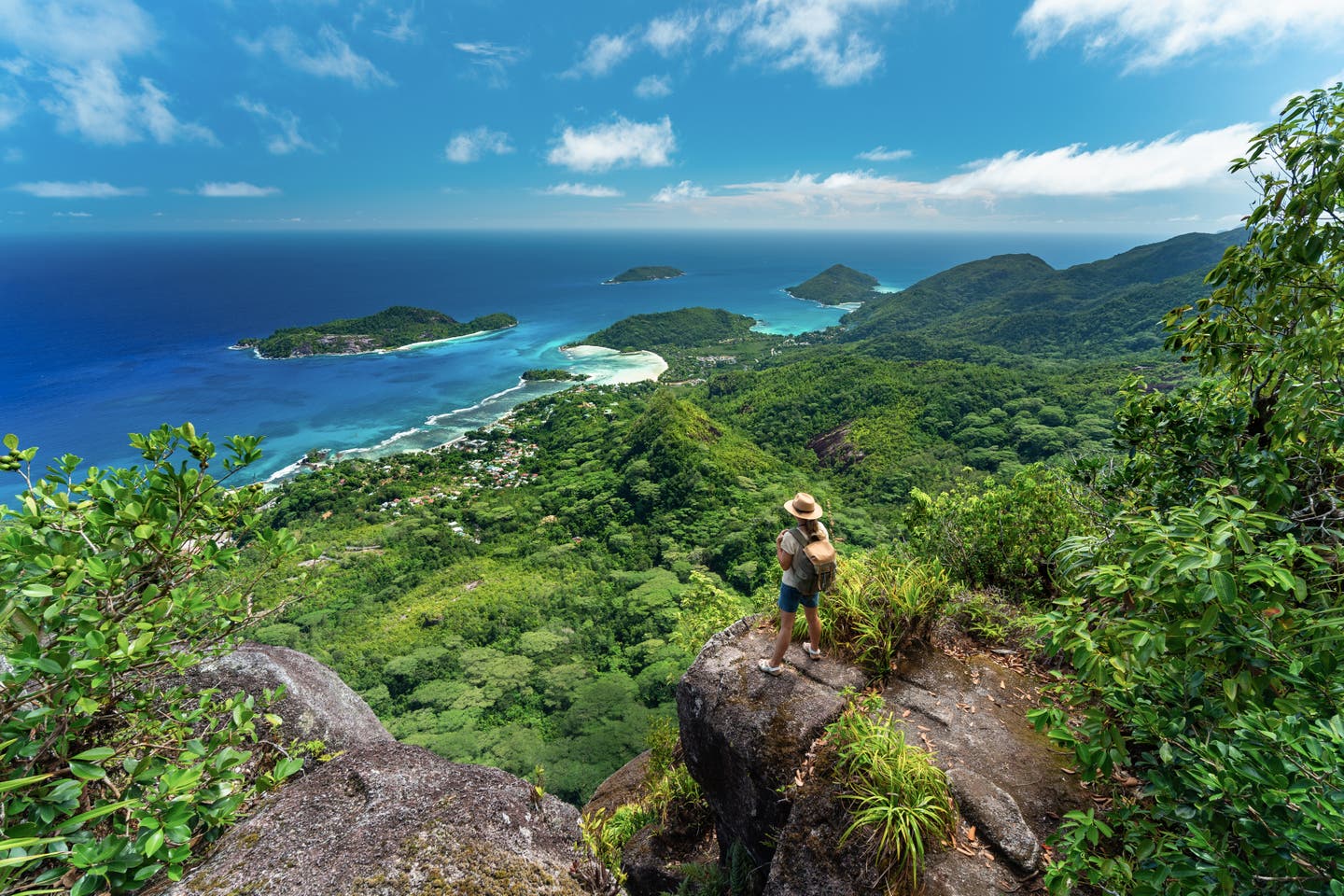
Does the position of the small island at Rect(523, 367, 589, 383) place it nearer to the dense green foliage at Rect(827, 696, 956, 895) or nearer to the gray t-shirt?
the gray t-shirt

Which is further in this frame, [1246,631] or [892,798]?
[892,798]

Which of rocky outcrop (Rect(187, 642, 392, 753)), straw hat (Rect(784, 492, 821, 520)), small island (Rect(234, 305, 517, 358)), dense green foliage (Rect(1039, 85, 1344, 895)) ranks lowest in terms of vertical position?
small island (Rect(234, 305, 517, 358))

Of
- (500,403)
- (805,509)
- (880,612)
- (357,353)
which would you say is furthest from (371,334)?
(880,612)

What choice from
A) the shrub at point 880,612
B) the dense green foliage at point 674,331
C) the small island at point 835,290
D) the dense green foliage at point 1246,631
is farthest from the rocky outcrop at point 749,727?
the small island at point 835,290

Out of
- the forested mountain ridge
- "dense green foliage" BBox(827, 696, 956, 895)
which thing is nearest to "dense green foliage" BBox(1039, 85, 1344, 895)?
"dense green foliage" BBox(827, 696, 956, 895)

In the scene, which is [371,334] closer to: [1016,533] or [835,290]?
[1016,533]
